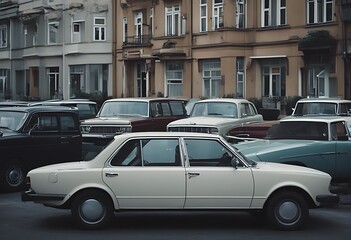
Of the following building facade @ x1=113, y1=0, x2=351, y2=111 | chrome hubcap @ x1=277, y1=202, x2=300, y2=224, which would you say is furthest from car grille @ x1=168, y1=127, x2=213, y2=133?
building facade @ x1=113, y1=0, x2=351, y2=111

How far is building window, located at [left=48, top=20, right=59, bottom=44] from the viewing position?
4419cm

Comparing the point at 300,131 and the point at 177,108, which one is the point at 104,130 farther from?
the point at 300,131

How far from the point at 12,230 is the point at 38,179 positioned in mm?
827

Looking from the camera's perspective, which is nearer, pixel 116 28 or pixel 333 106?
pixel 333 106

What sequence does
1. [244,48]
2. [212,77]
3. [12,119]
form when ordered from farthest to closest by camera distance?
1. [212,77]
2. [244,48]
3. [12,119]

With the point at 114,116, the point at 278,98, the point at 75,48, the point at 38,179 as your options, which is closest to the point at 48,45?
the point at 75,48

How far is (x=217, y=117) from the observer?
60.6ft

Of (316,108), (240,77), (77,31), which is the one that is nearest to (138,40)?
(77,31)

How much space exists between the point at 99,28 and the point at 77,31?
1.75 m

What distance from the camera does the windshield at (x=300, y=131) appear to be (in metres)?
13.0

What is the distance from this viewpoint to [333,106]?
19.2m

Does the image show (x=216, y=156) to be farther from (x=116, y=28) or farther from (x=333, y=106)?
(x=116, y=28)

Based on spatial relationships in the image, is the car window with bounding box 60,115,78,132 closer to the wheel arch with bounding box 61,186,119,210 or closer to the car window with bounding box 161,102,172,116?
the car window with bounding box 161,102,172,116

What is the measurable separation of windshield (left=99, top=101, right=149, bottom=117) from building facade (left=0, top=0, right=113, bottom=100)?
70.8 feet
